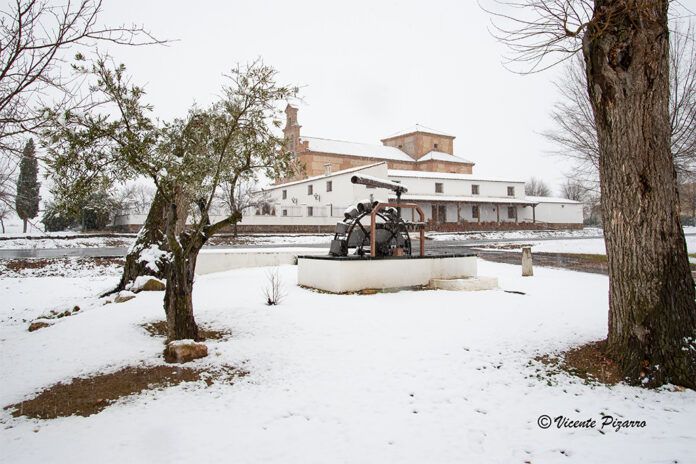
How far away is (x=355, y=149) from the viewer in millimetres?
54000

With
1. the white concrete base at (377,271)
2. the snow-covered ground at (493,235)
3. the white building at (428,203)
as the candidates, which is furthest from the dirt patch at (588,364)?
the white building at (428,203)

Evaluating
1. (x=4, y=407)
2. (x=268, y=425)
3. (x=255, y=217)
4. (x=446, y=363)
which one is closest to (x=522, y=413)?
(x=446, y=363)

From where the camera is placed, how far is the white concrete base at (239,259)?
1357cm

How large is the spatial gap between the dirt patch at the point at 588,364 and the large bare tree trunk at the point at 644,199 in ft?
0.50

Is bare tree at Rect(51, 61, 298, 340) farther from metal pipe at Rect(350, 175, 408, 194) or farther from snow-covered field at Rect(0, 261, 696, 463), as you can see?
metal pipe at Rect(350, 175, 408, 194)

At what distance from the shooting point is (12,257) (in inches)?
672

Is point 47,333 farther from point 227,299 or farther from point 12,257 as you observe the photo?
point 12,257

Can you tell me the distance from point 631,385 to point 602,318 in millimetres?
3074

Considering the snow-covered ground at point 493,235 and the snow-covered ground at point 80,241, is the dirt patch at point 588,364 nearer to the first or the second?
the snow-covered ground at point 80,241

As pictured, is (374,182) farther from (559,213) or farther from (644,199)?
(559,213)

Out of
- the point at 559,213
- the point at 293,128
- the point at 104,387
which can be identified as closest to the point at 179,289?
the point at 104,387

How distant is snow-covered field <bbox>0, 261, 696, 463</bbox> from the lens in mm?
3662

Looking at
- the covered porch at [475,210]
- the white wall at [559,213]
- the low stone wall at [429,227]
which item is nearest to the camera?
the low stone wall at [429,227]

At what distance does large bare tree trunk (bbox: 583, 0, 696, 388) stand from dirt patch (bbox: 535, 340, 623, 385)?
0.15 m
